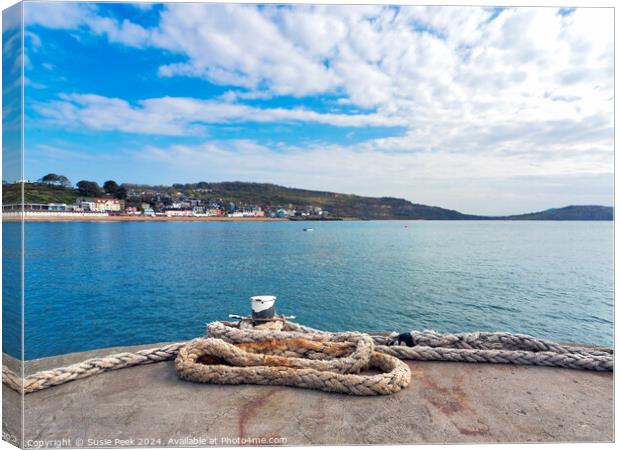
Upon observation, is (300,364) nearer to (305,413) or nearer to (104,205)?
(305,413)

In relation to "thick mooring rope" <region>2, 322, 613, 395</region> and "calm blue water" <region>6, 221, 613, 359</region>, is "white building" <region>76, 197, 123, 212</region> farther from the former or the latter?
"thick mooring rope" <region>2, 322, 613, 395</region>

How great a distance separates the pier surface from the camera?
237 cm

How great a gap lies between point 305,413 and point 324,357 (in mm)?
750

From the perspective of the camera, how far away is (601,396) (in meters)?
2.83

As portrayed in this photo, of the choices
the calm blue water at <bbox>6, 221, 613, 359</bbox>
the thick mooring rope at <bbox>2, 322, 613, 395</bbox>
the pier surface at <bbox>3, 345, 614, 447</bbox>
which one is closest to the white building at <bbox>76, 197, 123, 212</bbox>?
the calm blue water at <bbox>6, 221, 613, 359</bbox>

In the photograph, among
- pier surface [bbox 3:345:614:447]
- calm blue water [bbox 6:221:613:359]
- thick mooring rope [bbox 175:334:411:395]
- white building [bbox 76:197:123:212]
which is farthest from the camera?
white building [bbox 76:197:123:212]

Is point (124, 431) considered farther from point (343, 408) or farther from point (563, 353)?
point (563, 353)

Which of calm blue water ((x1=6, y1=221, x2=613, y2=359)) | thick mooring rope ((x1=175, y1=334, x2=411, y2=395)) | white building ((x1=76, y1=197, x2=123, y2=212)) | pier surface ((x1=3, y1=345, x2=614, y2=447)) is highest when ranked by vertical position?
white building ((x1=76, y1=197, x2=123, y2=212))

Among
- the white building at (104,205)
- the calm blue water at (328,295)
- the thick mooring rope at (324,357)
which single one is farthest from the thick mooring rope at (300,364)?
the white building at (104,205)

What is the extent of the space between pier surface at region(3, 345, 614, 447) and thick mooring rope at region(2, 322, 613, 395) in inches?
3.8

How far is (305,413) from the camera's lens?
252 cm

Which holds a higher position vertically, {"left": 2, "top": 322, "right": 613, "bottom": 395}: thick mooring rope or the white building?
the white building

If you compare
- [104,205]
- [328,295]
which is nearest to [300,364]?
[328,295]

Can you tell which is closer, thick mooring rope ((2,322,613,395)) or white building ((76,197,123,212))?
thick mooring rope ((2,322,613,395))
